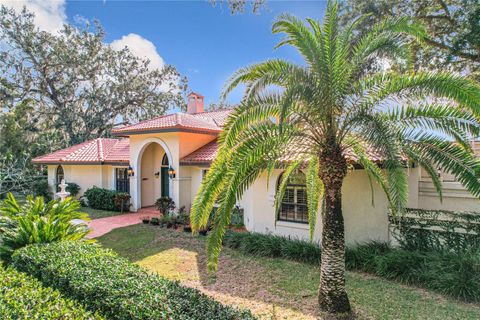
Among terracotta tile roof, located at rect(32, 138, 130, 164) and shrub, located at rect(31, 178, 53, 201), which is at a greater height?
terracotta tile roof, located at rect(32, 138, 130, 164)

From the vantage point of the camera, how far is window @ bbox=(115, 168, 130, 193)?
20.4 metres

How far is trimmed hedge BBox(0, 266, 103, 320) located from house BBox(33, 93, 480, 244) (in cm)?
739

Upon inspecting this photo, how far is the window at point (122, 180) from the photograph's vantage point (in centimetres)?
2036

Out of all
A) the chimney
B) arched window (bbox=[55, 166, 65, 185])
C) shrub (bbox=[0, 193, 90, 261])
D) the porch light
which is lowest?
shrub (bbox=[0, 193, 90, 261])

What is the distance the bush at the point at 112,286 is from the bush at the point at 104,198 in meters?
11.5

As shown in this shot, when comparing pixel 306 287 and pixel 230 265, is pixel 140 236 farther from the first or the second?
pixel 306 287

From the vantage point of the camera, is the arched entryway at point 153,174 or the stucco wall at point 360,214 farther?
the arched entryway at point 153,174

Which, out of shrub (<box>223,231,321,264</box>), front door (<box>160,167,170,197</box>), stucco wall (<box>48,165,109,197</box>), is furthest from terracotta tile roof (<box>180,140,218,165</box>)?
stucco wall (<box>48,165,109,197</box>)

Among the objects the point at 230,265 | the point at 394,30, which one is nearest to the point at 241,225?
the point at 230,265

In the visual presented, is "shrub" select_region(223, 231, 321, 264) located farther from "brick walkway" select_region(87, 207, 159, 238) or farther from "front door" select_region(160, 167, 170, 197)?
"front door" select_region(160, 167, 170, 197)

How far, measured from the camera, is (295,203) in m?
11.7

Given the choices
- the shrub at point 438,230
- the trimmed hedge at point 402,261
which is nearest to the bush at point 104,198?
the trimmed hedge at point 402,261

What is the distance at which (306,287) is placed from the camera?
7.85 m

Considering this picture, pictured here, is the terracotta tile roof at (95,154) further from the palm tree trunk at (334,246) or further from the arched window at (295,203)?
the palm tree trunk at (334,246)
